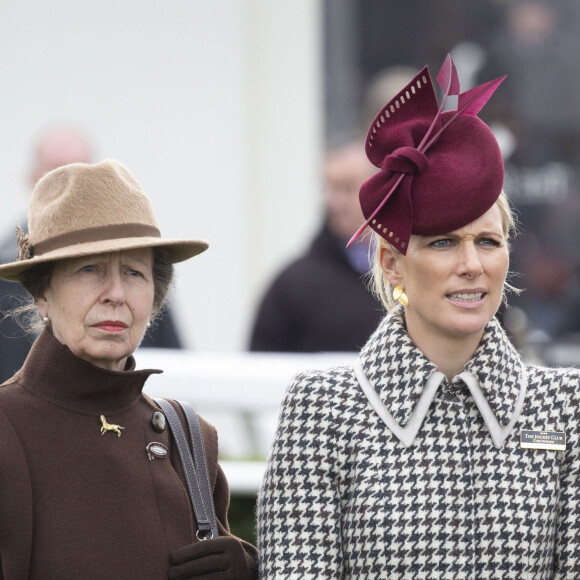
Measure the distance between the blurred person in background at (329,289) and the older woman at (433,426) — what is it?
291 centimetres

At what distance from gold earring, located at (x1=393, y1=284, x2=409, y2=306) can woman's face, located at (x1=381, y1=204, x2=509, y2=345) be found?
4 cm

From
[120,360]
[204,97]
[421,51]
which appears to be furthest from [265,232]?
[120,360]

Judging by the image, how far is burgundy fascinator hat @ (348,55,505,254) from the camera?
3.04 meters

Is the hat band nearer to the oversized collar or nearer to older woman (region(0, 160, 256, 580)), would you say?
older woman (region(0, 160, 256, 580))

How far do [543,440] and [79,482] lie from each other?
3.51 ft

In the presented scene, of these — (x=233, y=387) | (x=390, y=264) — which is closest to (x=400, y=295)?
(x=390, y=264)

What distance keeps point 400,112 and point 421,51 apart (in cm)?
551

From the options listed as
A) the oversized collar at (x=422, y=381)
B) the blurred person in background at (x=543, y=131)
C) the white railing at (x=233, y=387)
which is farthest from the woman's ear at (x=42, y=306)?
the blurred person in background at (x=543, y=131)

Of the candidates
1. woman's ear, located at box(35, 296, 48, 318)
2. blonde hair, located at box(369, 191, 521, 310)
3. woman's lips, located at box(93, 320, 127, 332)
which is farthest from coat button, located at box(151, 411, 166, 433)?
blonde hair, located at box(369, 191, 521, 310)

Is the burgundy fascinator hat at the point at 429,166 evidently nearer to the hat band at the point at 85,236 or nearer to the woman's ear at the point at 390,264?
the woman's ear at the point at 390,264

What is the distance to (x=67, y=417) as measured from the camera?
10.2ft

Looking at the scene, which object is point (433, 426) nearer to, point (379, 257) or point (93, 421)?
point (379, 257)

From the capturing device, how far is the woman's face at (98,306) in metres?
3.17

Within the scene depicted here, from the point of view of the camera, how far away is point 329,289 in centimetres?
618
